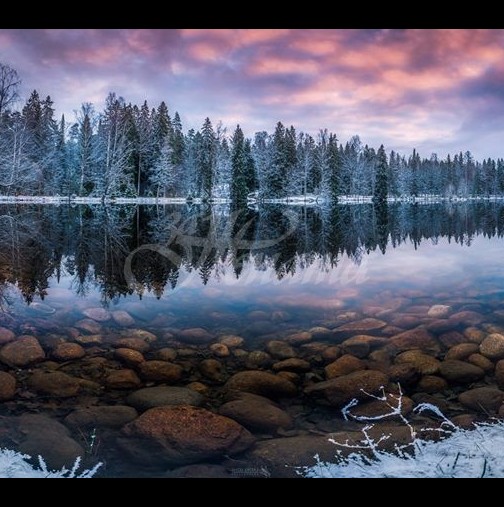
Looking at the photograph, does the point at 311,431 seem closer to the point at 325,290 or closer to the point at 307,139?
the point at 325,290

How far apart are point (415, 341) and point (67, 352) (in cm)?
417

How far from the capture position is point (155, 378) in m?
4.48

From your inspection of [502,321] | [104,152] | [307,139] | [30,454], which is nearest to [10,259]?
[30,454]

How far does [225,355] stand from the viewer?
5.16 metres

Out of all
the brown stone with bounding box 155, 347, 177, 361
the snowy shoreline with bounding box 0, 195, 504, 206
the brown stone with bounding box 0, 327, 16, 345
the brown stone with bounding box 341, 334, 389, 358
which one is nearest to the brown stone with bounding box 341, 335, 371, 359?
the brown stone with bounding box 341, 334, 389, 358

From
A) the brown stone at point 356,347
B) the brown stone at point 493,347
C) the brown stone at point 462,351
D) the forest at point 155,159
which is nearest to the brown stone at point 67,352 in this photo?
the brown stone at point 356,347

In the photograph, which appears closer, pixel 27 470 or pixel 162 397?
pixel 27 470

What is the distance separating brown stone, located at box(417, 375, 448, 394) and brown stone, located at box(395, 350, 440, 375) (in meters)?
0.12

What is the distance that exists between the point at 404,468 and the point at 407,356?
2.33 meters

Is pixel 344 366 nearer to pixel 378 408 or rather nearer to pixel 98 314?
pixel 378 408

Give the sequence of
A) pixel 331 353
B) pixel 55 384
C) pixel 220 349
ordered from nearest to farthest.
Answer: pixel 55 384, pixel 331 353, pixel 220 349

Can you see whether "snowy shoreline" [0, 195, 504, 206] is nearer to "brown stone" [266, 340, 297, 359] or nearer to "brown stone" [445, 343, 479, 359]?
"brown stone" [266, 340, 297, 359]

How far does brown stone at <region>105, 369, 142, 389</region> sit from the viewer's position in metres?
4.32

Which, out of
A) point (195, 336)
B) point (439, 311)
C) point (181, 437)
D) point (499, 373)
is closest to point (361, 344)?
point (499, 373)
